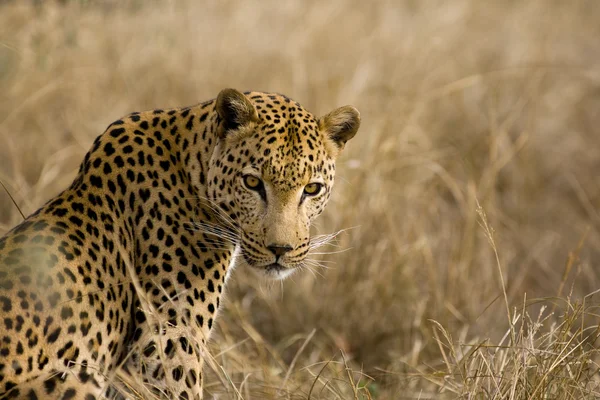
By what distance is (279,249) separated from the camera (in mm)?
4758

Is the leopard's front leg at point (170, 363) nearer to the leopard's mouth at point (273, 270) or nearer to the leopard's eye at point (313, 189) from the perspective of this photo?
the leopard's mouth at point (273, 270)

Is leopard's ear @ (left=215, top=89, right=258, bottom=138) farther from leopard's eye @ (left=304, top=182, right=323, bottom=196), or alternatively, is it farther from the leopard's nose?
the leopard's nose

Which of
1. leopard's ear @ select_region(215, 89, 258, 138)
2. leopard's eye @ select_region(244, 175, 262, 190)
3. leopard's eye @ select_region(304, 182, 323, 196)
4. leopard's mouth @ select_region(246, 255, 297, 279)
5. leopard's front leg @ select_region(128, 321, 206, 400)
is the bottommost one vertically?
leopard's front leg @ select_region(128, 321, 206, 400)

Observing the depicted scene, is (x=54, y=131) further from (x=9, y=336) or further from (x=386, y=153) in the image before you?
(x=9, y=336)

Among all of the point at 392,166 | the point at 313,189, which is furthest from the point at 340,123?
the point at 392,166

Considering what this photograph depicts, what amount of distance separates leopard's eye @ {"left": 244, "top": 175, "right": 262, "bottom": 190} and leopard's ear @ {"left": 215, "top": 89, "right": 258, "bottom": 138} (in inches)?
10.8

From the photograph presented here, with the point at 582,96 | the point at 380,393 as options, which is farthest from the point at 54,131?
the point at 582,96

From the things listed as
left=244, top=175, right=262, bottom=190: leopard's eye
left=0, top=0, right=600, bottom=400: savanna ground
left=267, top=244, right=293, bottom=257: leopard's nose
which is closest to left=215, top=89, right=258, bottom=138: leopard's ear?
left=244, top=175, right=262, bottom=190: leopard's eye

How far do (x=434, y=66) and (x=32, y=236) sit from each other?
318 inches

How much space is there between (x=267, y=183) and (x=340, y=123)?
2.09 ft

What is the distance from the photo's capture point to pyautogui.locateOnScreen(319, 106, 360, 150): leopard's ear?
16.8ft

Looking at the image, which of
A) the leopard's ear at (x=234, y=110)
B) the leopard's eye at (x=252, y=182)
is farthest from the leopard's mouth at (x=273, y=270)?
the leopard's ear at (x=234, y=110)

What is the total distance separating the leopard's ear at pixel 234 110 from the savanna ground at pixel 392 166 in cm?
121

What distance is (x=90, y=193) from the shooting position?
4.65 meters
